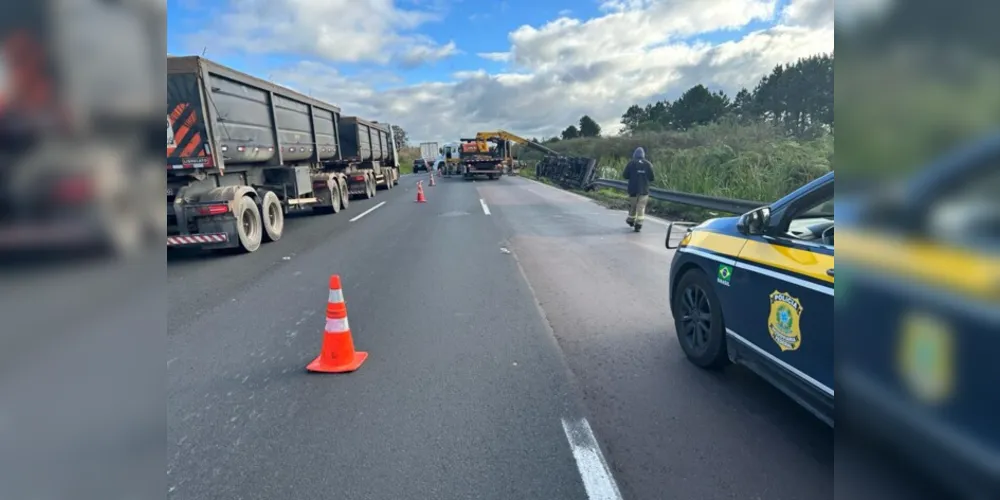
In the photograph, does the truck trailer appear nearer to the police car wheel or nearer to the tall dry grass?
the tall dry grass

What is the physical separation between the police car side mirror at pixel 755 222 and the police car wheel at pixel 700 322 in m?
0.54

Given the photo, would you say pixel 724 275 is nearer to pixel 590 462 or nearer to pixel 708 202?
pixel 590 462

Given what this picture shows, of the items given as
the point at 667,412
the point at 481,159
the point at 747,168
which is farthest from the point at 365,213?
the point at 481,159

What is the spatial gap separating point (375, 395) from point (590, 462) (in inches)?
63.3

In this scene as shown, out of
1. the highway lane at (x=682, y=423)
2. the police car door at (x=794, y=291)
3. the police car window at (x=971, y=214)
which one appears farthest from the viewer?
the police car door at (x=794, y=291)

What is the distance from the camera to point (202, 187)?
950 cm

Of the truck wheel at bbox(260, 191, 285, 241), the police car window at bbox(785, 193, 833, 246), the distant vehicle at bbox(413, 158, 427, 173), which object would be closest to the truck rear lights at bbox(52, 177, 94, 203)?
the police car window at bbox(785, 193, 833, 246)

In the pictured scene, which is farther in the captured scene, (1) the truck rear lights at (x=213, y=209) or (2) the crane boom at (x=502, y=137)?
(2) the crane boom at (x=502, y=137)

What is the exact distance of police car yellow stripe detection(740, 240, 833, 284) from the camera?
9.20 ft

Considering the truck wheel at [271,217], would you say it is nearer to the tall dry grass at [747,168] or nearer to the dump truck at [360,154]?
the dump truck at [360,154]

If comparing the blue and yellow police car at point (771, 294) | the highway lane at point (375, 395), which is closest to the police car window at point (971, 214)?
the blue and yellow police car at point (771, 294)

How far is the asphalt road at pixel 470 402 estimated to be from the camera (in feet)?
9.52

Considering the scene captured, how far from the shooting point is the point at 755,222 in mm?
3691

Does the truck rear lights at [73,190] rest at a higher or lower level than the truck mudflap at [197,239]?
higher
